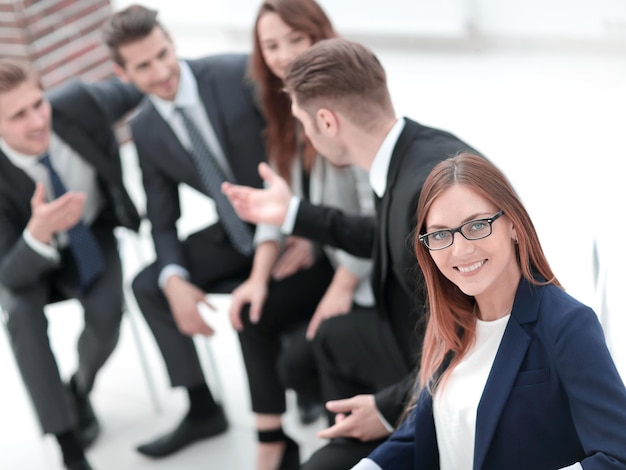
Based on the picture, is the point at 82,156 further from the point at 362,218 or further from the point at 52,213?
the point at 362,218

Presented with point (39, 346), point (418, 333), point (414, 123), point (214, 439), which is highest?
point (414, 123)

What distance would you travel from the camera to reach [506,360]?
5.14ft

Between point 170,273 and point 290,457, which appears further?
point 170,273

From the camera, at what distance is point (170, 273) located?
303 centimetres

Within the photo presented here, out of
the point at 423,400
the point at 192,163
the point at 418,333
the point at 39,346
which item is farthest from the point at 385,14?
the point at 423,400

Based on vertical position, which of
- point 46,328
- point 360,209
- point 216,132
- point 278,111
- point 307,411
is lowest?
point 307,411

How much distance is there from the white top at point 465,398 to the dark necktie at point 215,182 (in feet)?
4.78

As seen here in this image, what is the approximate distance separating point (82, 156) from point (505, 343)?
1.97 m

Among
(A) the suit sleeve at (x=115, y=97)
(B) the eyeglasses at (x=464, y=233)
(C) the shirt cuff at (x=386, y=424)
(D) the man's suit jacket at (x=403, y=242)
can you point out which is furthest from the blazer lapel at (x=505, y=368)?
(A) the suit sleeve at (x=115, y=97)

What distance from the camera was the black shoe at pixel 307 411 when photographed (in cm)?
311

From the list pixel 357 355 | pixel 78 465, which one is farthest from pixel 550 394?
pixel 78 465

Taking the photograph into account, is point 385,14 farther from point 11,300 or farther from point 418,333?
point 418,333

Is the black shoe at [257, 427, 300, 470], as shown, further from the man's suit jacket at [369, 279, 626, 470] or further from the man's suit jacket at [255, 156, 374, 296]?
the man's suit jacket at [369, 279, 626, 470]

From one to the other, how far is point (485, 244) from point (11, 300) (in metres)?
1.93
